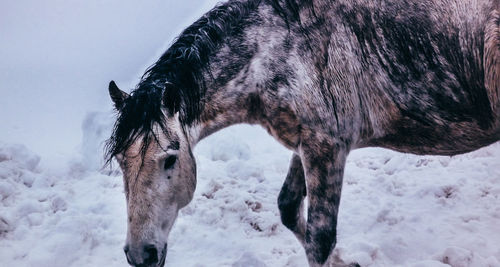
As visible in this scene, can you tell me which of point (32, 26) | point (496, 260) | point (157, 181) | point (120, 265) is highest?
point (32, 26)

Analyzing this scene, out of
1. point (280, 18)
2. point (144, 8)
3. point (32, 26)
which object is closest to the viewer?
point (280, 18)

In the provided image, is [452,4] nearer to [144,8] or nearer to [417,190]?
[417,190]

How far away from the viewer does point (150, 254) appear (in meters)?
2.03

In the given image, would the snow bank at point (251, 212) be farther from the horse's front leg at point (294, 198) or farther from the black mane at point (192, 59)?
the black mane at point (192, 59)

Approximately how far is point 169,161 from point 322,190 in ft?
3.02

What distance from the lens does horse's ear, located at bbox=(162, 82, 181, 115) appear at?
2065mm

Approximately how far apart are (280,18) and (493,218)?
8.52 feet

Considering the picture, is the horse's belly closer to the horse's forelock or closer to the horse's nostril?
the horse's forelock

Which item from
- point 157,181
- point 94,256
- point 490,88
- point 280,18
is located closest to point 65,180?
point 94,256

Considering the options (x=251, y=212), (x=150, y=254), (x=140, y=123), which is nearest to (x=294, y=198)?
(x=251, y=212)

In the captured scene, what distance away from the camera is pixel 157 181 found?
2.05 meters

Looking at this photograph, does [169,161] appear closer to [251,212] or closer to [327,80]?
[327,80]

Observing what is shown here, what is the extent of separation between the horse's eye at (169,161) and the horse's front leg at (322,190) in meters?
0.75

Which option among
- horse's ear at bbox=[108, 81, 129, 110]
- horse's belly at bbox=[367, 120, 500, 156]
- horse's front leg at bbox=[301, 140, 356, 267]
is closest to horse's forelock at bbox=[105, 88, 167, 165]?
horse's ear at bbox=[108, 81, 129, 110]
